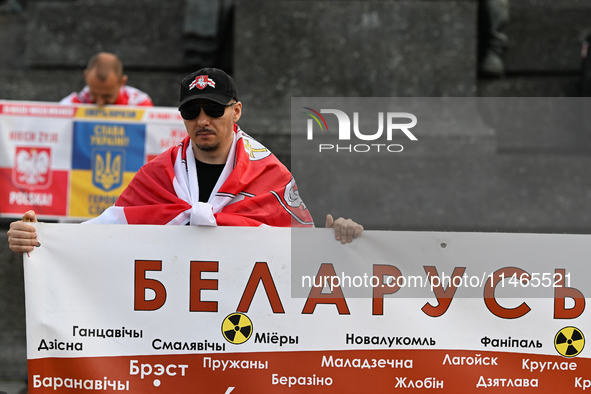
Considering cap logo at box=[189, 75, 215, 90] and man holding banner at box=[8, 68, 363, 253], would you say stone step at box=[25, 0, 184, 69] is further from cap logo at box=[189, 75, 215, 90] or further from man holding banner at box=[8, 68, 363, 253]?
cap logo at box=[189, 75, 215, 90]

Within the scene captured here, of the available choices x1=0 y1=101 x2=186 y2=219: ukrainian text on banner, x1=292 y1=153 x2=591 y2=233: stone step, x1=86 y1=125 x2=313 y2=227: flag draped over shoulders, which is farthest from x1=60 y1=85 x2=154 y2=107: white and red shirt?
x1=86 y1=125 x2=313 y2=227: flag draped over shoulders

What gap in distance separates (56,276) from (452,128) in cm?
421

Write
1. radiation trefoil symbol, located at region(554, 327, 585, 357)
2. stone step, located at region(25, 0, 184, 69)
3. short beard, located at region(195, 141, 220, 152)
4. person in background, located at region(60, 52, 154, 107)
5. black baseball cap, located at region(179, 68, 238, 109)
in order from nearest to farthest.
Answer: radiation trefoil symbol, located at region(554, 327, 585, 357), black baseball cap, located at region(179, 68, 238, 109), short beard, located at region(195, 141, 220, 152), person in background, located at region(60, 52, 154, 107), stone step, located at region(25, 0, 184, 69)

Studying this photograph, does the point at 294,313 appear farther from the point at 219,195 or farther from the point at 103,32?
the point at 103,32

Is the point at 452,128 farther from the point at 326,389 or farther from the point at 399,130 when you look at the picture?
the point at 326,389

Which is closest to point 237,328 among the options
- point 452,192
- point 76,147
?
point 76,147

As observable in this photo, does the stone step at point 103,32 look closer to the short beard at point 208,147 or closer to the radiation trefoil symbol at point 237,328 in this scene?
the short beard at point 208,147

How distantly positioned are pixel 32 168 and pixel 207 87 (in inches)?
129

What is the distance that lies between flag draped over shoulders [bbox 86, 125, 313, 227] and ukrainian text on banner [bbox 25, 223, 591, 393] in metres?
0.12

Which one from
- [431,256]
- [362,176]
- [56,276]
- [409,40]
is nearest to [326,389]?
[431,256]

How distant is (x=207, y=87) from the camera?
3357 mm

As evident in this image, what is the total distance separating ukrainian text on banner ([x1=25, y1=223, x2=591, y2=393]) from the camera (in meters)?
3.21

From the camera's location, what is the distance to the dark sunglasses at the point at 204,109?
133 inches

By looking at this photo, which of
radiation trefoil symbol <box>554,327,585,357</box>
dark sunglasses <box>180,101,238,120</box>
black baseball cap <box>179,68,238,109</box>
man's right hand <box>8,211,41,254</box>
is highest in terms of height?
black baseball cap <box>179,68,238,109</box>
